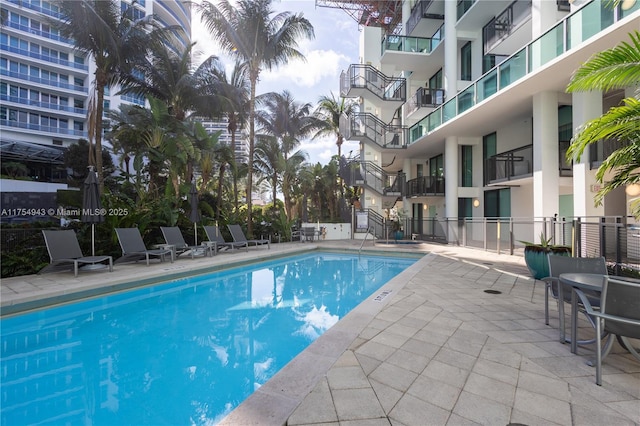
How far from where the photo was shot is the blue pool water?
9.41ft

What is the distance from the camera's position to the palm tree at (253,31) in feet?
44.9

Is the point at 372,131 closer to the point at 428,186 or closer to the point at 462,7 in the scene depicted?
the point at 428,186

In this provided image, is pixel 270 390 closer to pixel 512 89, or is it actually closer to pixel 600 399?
pixel 600 399

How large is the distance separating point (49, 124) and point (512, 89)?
53.7 m

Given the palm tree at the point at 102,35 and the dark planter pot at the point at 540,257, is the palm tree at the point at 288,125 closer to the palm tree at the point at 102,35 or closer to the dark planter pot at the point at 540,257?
the palm tree at the point at 102,35

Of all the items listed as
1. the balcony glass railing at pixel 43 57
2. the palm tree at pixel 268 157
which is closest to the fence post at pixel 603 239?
the palm tree at pixel 268 157

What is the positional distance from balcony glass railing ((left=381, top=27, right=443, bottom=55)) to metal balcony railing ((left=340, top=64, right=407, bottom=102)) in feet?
4.61

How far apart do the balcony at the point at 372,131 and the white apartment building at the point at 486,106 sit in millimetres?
69

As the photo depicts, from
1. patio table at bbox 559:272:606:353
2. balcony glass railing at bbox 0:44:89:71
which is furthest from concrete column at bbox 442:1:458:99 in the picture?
balcony glass railing at bbox 0:44:89:71

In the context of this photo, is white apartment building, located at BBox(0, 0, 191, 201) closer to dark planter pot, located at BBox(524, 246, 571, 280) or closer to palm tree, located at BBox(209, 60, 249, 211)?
palm tree, located at BBox(209, 60, 249, 211)

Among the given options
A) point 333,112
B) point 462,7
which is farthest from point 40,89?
point 462,7

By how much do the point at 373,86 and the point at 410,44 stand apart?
3.26m

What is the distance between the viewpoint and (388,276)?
894cm

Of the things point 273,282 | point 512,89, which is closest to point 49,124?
point 273,282
